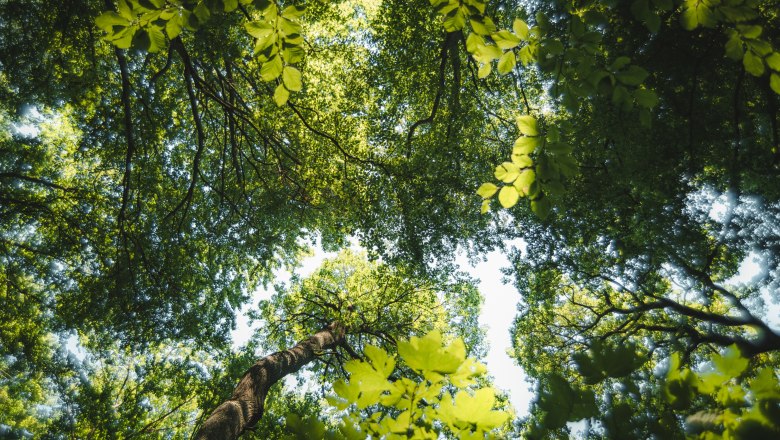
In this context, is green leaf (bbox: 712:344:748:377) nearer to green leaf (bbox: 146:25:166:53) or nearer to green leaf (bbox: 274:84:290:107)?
green leaf (bbox: 274:84:290:107)

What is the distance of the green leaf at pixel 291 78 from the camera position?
127cm

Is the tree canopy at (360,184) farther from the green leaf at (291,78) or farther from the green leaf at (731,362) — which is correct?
the green leaf at (731,362)

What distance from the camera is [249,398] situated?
→ 14.2ft

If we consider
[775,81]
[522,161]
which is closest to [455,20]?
[522,161]

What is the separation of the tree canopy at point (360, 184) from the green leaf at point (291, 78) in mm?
30

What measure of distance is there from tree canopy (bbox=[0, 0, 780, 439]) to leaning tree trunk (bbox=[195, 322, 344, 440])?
0.04 m

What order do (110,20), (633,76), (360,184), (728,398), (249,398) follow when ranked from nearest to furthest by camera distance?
1. (728,398)
2. (110,20)
3. (633,76)
4. (249,398)
5. (360,184)

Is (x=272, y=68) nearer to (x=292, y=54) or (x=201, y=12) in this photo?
(x=292, y=54)

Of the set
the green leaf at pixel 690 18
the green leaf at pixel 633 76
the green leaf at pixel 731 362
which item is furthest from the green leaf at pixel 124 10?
the green leaf at pixel 731 362

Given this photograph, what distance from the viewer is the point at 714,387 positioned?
3.07 feet

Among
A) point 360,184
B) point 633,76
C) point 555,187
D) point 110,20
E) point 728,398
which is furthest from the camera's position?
point 360,184

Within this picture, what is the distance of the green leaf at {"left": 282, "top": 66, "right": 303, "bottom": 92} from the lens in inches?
50.1

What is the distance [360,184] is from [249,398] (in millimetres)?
4781

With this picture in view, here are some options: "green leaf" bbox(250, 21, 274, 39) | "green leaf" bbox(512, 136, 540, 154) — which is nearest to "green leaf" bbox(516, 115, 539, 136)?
"green leaf" bbox(512, 136, 540, 154)
